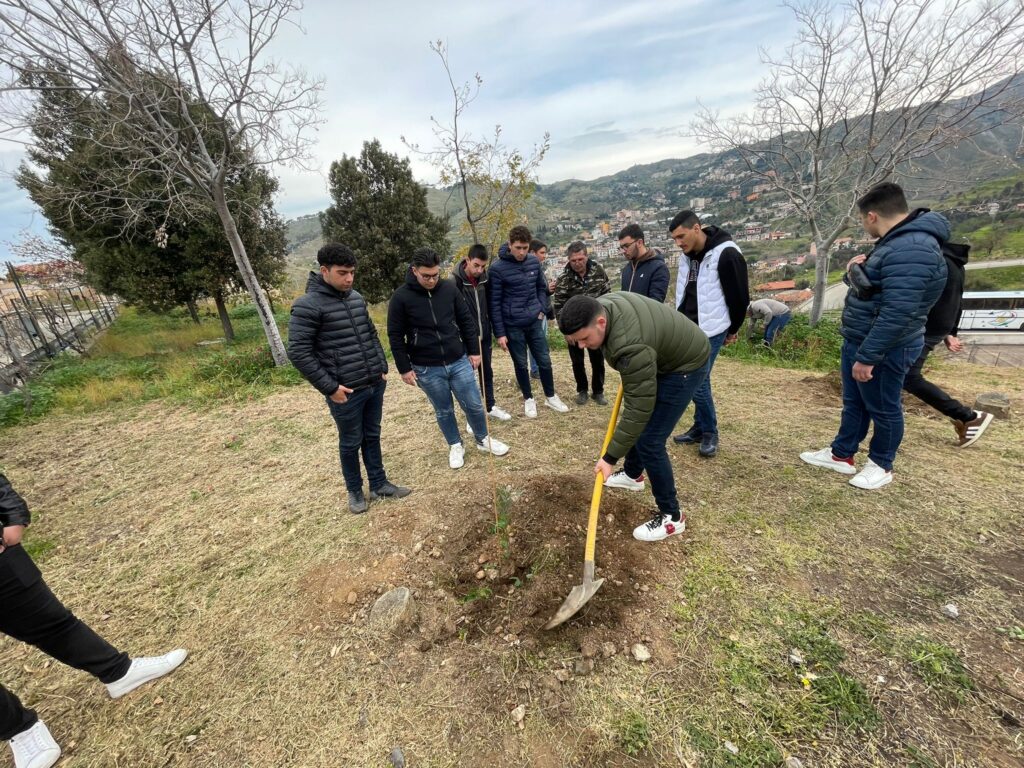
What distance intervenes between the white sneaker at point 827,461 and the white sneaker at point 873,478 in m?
0.16

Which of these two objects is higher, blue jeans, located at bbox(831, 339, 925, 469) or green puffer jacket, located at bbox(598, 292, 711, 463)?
green puffer jacket, located at bbox(598, 292, 711, 463)

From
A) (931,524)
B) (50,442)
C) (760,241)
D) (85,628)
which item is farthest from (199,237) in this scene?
(760,241)

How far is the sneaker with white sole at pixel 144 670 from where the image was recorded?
2018 mm

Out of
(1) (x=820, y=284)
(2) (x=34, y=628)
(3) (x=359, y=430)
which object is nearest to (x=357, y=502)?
(3) (x=359, y=430)

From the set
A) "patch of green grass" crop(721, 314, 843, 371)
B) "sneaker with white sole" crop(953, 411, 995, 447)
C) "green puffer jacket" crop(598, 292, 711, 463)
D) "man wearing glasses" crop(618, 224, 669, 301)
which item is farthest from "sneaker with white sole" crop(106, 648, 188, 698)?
"patch of green grass" crop(721, 314, 843, 371)

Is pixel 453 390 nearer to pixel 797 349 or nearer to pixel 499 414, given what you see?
pixel 499 414

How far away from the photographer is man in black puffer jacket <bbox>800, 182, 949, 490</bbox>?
7.69 feet

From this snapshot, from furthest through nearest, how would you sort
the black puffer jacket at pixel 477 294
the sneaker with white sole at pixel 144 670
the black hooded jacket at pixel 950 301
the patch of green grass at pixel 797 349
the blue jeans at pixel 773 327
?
1. the blue jeans at pixel 773 327
2. the patch of green grass at pixel 797 349
3. the black puffer jacket at pixel 477 294
4. the black hooded jacket at pixel 950 301
5. the sneaker with white sole at pixel 144 670

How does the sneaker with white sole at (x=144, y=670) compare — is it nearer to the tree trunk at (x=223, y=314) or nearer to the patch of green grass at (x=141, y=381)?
the patch of green grass at (x=141, y=381)

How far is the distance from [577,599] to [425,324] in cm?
235

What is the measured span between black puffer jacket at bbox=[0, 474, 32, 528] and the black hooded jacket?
527cm

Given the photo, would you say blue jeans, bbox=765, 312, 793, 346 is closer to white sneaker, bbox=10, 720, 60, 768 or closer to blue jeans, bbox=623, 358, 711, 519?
blue jeans, bbox=623, 358, 711, 519

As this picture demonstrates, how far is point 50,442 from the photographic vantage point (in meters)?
5.23

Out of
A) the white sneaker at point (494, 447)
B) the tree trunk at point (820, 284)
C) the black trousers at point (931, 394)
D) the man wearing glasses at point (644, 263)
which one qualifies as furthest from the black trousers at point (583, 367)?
the tree trunk at point (820, 284)
